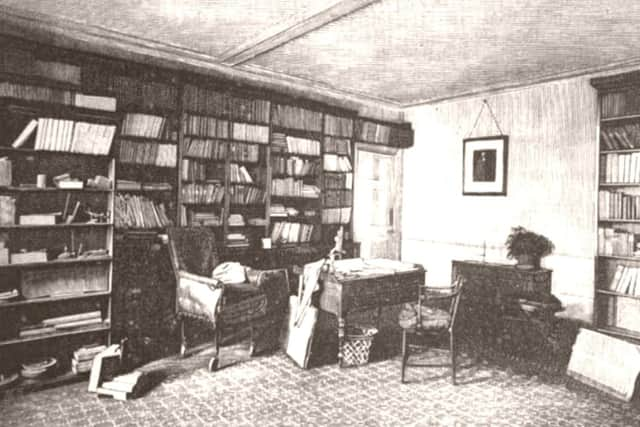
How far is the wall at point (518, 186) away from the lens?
5.29m

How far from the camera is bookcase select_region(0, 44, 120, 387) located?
361 centimetres

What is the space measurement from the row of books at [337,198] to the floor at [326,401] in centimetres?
269

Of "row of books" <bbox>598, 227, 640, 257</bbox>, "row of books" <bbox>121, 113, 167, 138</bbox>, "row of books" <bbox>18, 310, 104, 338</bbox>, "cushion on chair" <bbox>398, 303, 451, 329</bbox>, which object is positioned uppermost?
"row of books" <bbox>121, 113, 167, 138</bbox>

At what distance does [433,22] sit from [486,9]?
17.3 inches

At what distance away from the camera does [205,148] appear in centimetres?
504

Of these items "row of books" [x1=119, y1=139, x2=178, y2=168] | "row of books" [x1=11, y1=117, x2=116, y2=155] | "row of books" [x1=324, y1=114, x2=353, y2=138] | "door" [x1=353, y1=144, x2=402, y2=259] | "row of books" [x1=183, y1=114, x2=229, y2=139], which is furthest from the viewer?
"door" [x1=353, y1=144, x2=402, y2=259]

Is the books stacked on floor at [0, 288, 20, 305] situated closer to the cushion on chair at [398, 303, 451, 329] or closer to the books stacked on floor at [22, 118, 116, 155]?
the books stacked on floor at [22, 118, 116, 155]

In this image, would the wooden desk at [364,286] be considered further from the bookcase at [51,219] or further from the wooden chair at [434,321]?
the bookcase at [51,219]

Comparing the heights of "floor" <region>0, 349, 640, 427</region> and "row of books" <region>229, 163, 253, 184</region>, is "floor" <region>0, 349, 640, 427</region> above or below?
below

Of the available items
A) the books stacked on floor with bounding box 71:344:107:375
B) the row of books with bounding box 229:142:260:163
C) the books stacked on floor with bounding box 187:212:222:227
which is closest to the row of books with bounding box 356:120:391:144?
the row of books with bounding box 229:142:260:163

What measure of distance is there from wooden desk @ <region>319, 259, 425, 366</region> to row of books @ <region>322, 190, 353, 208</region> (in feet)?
6.16

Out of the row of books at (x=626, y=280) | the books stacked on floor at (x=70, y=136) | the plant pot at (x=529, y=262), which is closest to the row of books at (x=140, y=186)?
the books stacked on floor at (x=70, y=136)

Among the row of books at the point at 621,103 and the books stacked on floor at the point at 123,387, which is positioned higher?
the row of books at the point at 621,103

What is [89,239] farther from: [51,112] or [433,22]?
[433,22]
